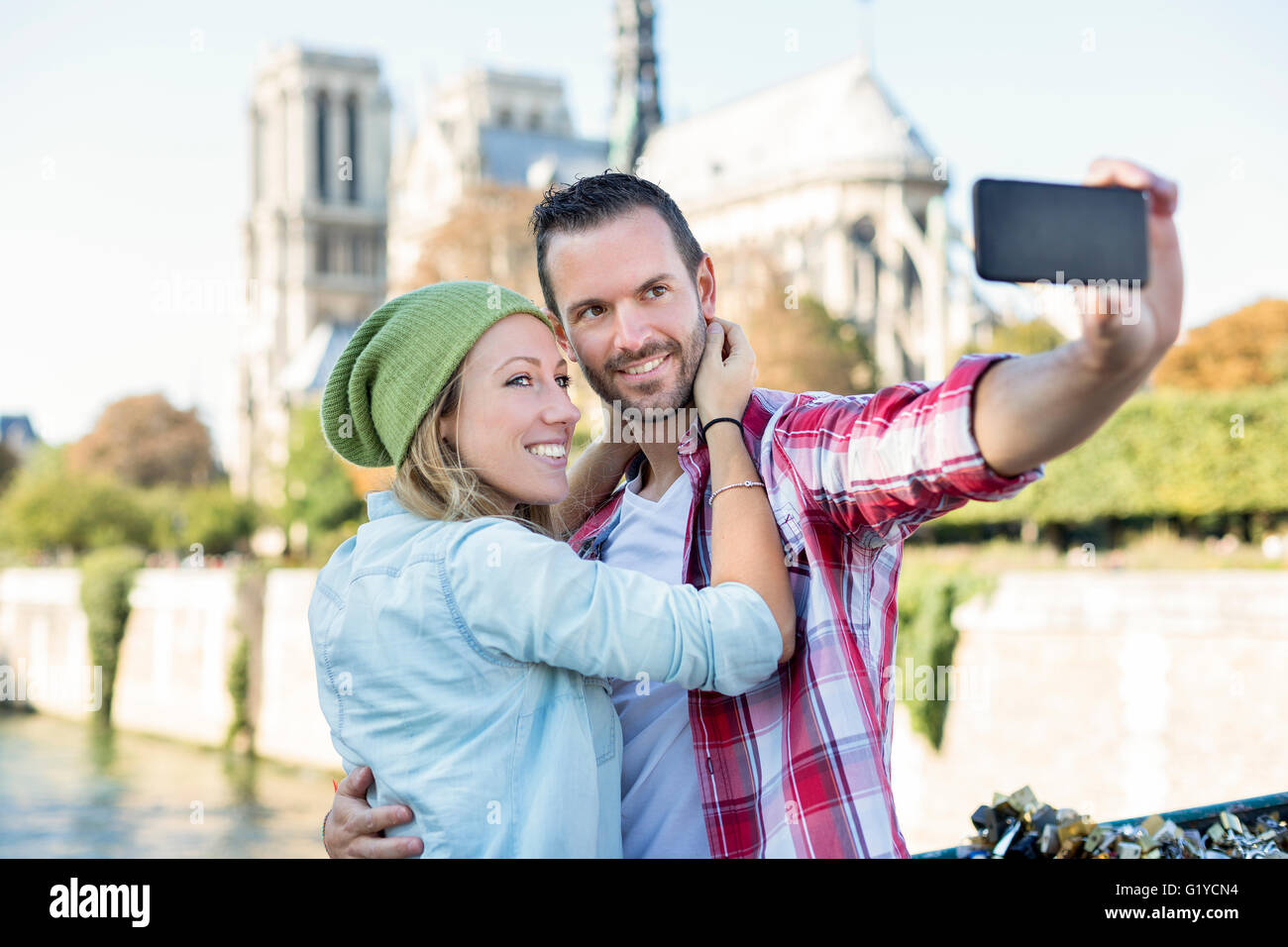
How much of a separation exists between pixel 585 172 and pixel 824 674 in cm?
2755

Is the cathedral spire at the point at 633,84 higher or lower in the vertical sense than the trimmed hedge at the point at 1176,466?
higher

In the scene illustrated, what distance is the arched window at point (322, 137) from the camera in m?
57.7

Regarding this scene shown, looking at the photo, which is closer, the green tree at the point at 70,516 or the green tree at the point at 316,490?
the green tree at the point at 316,490

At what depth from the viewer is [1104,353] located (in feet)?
4.12

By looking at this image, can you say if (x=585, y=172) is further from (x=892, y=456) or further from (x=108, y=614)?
(x=892, y=456)

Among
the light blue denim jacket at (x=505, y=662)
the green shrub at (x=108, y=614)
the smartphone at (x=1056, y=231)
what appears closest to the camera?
the smartphone at (x=1056, y=231)

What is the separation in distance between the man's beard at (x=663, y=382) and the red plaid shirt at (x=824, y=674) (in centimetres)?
18

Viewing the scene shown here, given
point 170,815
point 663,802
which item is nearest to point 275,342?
point 170,815

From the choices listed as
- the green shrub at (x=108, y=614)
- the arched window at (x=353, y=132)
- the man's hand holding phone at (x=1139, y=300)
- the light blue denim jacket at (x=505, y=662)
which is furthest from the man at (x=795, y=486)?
the arched window at (x=353, y=132)

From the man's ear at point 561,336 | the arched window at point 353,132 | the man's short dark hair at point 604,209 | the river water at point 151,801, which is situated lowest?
the river water at point 151,801

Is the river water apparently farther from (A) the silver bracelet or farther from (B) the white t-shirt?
(A) the silver bracelet

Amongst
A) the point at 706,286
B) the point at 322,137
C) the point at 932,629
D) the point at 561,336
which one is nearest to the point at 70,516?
the point at 932,629

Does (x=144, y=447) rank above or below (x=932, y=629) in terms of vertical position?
above

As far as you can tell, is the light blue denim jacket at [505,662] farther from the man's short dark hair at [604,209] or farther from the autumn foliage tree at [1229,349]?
the autumn foliage tree at [1229,349]
